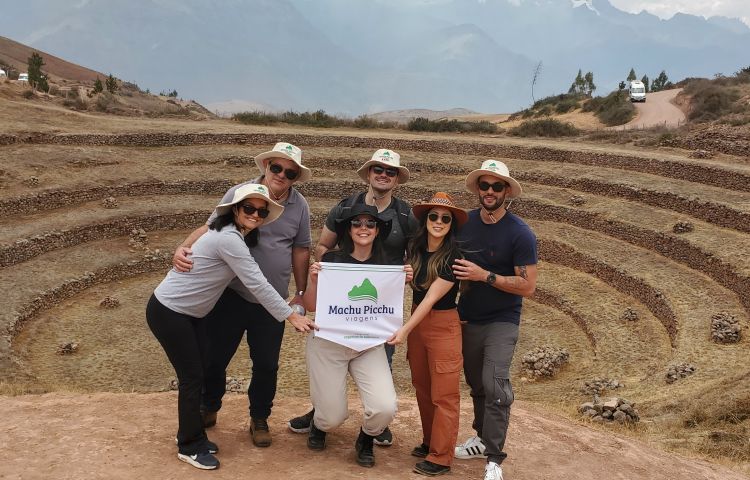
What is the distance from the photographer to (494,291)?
18.4ft

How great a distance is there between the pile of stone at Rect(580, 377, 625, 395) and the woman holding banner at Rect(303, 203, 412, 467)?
24.6ft

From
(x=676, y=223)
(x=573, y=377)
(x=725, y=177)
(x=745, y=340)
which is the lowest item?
(x=573, y=377)

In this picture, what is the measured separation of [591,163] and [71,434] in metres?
24.2

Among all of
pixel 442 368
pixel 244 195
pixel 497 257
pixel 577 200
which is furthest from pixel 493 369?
pixel 577 200

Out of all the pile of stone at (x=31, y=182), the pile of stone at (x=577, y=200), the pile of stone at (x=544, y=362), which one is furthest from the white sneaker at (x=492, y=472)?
the pile of stone at (x=31, y=182)

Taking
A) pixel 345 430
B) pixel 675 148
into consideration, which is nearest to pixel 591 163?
pixel 675 148

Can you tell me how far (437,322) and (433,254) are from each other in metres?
0.64

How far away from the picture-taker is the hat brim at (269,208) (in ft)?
16.8

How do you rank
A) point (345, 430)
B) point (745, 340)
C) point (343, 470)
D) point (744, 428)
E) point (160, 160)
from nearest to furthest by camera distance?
point (343, 470)
point (345, 430)
point (744, 428)
point (745, 340)
point (160, 160)

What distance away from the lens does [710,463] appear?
22.4 ft

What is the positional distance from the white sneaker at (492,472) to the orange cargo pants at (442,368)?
36 centimetres

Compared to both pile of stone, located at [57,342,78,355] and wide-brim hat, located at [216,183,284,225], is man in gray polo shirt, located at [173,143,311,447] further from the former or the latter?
pile of stone, located at [57,342,78,355]

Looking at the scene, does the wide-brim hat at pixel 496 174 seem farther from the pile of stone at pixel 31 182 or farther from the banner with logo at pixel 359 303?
the pile of stone at pixel 31 182

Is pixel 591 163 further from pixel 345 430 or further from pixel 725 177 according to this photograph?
pixel 345 430
